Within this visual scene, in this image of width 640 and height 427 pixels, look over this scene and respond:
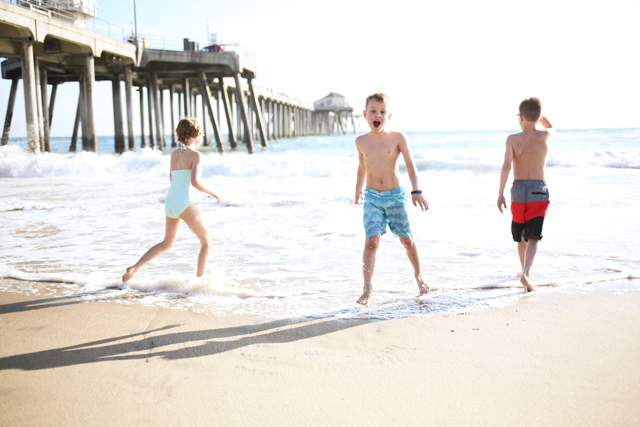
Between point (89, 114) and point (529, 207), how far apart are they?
680 inches

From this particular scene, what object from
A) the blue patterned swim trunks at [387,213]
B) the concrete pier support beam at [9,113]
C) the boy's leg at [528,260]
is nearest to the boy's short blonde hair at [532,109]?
the boy's leg at [528,260]

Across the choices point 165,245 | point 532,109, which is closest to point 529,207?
point 532,109

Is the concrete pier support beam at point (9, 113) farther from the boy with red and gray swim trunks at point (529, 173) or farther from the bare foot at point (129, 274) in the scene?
the boy with red and gray swim trunks at point (529, 173)

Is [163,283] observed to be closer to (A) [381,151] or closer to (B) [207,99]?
(A) [381,151]

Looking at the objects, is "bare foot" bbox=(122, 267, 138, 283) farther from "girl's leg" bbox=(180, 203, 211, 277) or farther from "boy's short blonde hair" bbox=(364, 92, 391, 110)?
"boy's short blonde hair" bbox=(364, 92, 391, 110)

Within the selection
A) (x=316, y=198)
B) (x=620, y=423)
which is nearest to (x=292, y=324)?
(x=620, y=423)

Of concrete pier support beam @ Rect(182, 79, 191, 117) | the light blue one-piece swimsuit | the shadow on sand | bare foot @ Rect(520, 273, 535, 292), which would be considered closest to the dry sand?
the shadow on sand

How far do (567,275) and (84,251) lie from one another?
413cm

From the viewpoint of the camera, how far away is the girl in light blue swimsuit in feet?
10.6

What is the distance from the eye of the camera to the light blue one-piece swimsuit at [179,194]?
10.6 feet

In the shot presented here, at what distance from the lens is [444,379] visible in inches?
75.4

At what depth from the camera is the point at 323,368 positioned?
2031 millimetres

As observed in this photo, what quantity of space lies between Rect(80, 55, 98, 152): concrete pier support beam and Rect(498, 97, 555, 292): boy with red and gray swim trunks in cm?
1621

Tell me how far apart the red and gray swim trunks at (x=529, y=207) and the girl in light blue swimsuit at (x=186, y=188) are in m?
2.07
